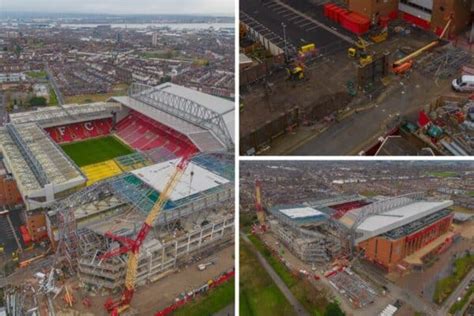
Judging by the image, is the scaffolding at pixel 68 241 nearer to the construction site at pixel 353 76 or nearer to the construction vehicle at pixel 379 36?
the construction site at pixel 353 76

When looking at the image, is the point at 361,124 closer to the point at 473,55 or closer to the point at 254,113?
the point at 254,113

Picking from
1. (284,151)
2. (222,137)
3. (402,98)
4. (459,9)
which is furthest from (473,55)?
(222,137)

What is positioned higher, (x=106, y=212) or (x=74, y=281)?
(x=106, y=212)

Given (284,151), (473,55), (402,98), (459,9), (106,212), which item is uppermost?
(459,9)

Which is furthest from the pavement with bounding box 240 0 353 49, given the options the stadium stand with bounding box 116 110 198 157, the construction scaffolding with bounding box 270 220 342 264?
the stadium stand with bounding box 116 110 198 157

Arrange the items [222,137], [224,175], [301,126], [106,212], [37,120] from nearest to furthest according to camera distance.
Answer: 1. [301,126]
2. [106,212]
3. [224,175]
4. [222,137]
5. [37,120]

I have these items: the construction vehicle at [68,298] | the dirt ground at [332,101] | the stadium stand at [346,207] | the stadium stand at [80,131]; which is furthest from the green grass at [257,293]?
the stadium stand at [80,131]
